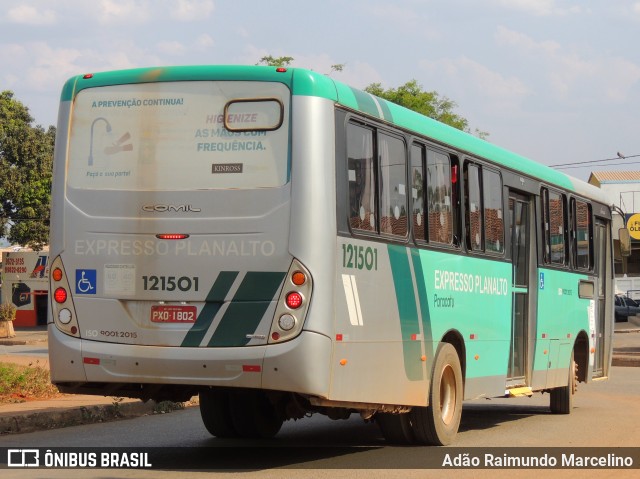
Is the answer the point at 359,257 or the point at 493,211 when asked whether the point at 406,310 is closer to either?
the point at 359,257

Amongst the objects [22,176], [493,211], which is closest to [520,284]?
[493,211]

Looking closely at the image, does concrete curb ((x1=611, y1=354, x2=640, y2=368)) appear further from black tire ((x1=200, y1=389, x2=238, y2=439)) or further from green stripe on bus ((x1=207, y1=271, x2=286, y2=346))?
green stripe on bus ((x1=207, y1=271, x2=286, y2=346))

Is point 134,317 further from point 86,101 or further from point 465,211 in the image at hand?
point 465,211

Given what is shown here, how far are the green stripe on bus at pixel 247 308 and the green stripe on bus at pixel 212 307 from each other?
88mm

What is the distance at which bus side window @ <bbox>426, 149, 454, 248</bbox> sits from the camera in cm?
1164

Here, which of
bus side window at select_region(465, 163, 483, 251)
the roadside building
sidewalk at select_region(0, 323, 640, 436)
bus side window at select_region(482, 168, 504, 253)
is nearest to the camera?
bus side window at select_region(465, 163, 483, 251)

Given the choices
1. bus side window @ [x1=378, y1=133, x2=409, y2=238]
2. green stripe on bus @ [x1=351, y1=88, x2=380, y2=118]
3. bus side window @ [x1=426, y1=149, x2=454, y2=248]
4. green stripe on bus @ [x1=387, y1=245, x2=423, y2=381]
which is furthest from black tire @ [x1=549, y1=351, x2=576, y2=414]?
green stripe on bus @ [x1=351, y1=88, x2=380, y2=118]

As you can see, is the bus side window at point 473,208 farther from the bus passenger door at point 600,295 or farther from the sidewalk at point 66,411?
the bus passenger door at point 600,295

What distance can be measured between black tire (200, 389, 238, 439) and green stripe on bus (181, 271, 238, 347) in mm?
2699

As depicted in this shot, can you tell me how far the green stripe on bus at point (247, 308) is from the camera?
926cm

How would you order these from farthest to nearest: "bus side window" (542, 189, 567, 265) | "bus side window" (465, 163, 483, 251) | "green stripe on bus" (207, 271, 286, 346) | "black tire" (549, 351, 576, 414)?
"black tire" (549, 351, 576, 414)
"bus side window" (542, 189, 567, 265)
"bus side window" (465, 163, 483, 251)
"green stripe on bus" (207, 271, 286, 346)

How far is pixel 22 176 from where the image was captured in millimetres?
59594

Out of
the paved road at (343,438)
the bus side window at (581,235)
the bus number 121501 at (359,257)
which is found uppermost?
the bus side window at (581,235)

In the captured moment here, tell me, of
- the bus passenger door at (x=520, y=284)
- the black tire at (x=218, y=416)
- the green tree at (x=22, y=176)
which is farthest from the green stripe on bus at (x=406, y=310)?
the green tree at (x=22, y=176)
